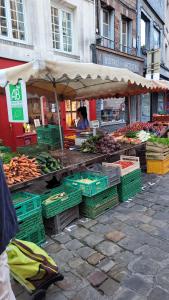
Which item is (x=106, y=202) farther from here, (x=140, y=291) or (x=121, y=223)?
(x=140, y=291)

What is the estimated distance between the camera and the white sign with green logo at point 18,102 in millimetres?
3764

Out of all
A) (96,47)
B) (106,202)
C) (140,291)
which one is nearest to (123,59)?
(96,47)

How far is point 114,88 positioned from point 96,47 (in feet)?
17.3

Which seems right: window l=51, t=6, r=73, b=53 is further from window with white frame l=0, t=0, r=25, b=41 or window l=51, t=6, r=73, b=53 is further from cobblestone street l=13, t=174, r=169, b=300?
cobblestone street l=13, t=174, r=169, b=300

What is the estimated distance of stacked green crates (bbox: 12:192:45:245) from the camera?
3.38 metres

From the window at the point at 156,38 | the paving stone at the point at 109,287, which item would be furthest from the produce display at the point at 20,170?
the window at the point at 156,38

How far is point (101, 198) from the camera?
456cm

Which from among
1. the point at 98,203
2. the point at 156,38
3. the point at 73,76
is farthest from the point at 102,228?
the point at 156,38

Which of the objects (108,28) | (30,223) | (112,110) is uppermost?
(108,28)

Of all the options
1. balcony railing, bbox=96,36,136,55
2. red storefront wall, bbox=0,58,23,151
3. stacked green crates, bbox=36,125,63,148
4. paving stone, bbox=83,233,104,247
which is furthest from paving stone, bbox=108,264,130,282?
balcony railing, bbox=96,36,136,55

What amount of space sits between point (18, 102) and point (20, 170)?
1.11 m

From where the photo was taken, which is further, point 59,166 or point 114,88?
point 114,88

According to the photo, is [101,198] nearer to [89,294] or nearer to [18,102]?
[89,294]

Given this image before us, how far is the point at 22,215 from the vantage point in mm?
3371
